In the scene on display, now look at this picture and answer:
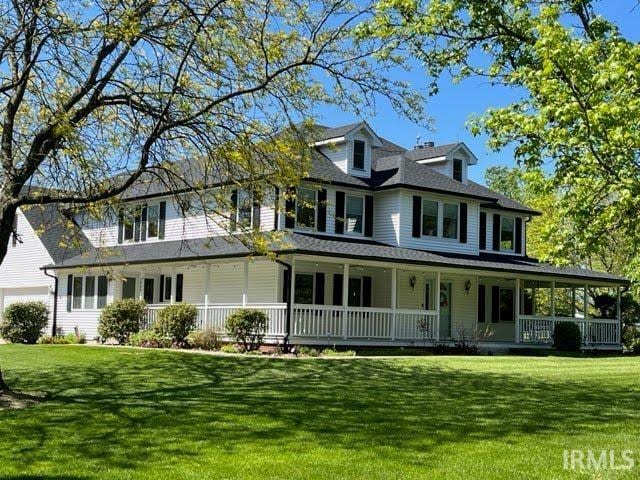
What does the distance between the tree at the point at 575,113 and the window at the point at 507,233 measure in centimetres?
1916

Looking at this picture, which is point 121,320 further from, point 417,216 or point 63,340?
point 417,216

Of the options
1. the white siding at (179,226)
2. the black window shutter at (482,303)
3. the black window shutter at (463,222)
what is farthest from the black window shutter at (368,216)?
the black window shutter at (482,303)

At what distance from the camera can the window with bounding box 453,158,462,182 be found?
31484 millimetres

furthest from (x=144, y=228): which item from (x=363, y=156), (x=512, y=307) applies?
(x=512, y=307)

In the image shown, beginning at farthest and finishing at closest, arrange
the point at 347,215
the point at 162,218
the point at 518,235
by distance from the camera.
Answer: the point at 518,235, the point at 162,218, the point at 347,215

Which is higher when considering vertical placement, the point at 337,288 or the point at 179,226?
the point at 179,226

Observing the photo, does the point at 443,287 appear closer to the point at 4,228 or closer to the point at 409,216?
the point at 409,216

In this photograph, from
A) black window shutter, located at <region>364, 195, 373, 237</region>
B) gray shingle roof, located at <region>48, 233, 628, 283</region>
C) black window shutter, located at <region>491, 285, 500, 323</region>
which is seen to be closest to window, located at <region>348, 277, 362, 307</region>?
gray shingle roof, located at <region>48, 233, 628, 283</region>

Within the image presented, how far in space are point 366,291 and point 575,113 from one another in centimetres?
1873

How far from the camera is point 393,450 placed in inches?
341

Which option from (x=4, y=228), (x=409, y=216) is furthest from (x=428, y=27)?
(x=409, y=216)

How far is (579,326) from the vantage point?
3141cm

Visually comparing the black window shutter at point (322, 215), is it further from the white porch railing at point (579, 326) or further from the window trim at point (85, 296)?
the window trim at point (85, 296)

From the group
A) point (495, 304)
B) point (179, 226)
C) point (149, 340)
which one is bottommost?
point (149, 340)
